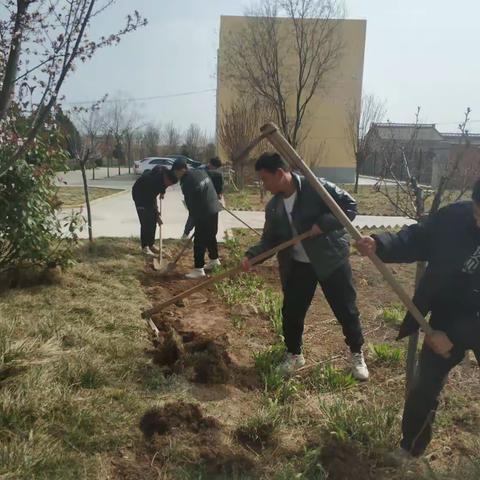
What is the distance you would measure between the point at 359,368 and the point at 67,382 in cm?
208

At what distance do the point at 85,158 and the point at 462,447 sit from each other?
7.01 m

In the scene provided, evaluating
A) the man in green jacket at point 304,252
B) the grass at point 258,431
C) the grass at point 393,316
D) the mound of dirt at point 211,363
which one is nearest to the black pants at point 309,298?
the man in green jacket at point 304,252

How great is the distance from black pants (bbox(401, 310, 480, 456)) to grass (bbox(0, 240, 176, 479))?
5.00 feet

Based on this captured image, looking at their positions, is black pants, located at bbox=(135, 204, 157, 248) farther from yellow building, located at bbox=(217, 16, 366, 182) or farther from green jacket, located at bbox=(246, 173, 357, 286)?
yellow building, located at bbox=(217, 16, 366, 182)

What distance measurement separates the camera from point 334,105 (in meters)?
29.2

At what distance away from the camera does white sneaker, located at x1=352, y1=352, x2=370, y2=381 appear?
374 cm

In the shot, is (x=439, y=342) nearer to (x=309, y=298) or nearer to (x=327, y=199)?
(x=327, y=199)

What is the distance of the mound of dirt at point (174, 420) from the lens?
9.57 ft

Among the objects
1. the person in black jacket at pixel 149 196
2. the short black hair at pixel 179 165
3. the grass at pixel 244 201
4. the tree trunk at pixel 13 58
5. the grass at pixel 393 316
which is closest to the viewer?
the tree trunk at pixel 13 58

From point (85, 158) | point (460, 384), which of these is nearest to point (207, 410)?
point (460, 384)

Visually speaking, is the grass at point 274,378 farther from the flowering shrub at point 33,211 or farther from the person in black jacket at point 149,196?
the person in black jacket at point 149,196

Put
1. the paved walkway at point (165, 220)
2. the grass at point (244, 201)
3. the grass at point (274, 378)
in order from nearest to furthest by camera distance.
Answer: the grass at point (274, 378) → the paved walkway at point (165, 220) → the grass at point (244, 201)

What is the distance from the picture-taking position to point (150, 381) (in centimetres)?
354

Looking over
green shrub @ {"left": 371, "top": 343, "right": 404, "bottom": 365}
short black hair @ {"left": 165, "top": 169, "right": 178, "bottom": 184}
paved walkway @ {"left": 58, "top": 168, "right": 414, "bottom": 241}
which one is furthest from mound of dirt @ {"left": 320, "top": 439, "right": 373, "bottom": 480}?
paved walkway @ {"left": 58, "top": 168, "right": 414, "bottom": 241}
